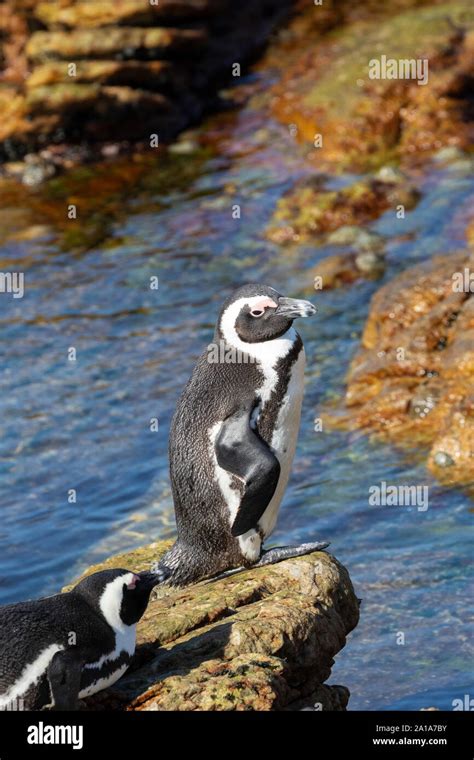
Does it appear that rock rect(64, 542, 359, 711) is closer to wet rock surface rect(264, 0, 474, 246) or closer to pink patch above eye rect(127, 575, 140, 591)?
pink patch above eye rect(127, 575, 140, 591)

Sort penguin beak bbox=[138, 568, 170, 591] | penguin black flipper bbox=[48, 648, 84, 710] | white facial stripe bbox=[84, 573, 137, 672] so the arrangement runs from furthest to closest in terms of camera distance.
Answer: penguin beak bbox=[138, 568, 170, 591], white facial stripe bbox=[84, 573, 137, 672], penguin black flipper bbox=[48, 648, 84, 710]

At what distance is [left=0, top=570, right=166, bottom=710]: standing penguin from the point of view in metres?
5.74

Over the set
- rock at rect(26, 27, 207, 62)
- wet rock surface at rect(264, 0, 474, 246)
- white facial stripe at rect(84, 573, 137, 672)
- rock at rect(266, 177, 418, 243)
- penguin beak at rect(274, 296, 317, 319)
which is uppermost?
rock at rect(26, 27, 207, 62)

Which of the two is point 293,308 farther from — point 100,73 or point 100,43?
point 100,43

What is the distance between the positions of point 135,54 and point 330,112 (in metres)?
3.98

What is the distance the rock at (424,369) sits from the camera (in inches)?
425

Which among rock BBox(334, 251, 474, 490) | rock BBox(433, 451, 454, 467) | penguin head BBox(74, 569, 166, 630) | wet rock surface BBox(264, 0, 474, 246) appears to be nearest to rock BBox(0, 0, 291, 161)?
wet rock surface BBox(264, 0, 474, 246)

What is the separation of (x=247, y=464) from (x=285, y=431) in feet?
1.60

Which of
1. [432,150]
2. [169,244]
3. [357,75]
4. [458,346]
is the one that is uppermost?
[357,75]

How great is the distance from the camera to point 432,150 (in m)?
19.6

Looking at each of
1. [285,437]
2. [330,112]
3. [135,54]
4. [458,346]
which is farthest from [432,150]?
[285,437]

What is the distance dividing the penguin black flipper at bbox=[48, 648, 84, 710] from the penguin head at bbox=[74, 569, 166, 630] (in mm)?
447

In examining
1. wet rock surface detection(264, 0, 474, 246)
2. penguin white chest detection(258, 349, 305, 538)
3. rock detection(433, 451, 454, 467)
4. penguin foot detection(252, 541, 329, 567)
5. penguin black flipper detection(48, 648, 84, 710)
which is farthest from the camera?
wet rock surface detection(264, 0, 474, 246)
